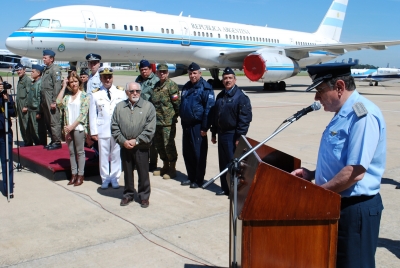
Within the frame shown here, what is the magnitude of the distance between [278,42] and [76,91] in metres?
22.0

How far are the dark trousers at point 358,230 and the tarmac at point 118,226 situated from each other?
147cm

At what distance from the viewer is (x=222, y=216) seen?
4859 millimetres

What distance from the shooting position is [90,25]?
53.1 feet

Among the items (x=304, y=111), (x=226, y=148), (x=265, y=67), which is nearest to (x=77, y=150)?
(x=226, y=148)

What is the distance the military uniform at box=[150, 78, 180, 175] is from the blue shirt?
4039 mm

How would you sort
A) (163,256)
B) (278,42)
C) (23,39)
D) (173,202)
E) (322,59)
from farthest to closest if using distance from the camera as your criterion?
(322,59) < (278,42) < (23,39) < (173,202) < (163,256)

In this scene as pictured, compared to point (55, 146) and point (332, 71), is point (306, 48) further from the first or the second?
point (332, 71)

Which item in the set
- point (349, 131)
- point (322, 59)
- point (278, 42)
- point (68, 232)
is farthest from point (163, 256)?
point (322, 59)

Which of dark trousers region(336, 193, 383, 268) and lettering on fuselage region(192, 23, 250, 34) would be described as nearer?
dark trousers region(336, 193, 383, 268)

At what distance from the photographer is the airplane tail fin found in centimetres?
3275

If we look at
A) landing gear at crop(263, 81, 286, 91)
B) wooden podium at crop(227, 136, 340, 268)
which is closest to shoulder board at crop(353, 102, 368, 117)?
wooden podium at crop(227, 136, 340, 268)

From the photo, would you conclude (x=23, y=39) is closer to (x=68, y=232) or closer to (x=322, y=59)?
(x=68, y=232)

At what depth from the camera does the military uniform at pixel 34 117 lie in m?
8.08

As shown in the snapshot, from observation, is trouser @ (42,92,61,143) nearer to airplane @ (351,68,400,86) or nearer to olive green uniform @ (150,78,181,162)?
olive green uniform @ (150,78,181,162)
